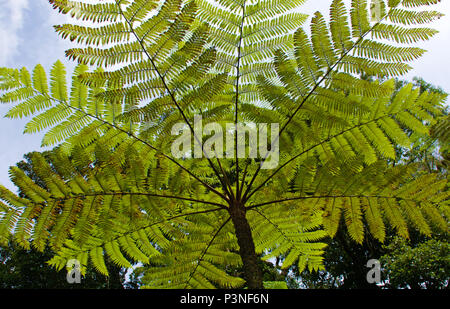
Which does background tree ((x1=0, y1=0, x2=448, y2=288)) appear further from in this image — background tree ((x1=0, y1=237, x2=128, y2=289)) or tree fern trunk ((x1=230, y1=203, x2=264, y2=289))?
background tree ((x1=0, y1=237, x2=128, y2=289))

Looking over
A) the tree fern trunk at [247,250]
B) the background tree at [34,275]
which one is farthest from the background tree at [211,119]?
the background tree at [34,275]

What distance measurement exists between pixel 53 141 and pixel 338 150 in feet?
6.43

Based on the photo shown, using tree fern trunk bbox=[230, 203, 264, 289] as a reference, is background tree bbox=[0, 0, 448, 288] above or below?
above

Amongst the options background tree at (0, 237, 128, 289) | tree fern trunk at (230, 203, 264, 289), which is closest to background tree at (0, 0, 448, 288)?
tree fern trunk at (230, 203, 264, 289)

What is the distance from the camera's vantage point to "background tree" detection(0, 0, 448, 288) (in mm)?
1615

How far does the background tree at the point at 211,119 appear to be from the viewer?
63.6 inches

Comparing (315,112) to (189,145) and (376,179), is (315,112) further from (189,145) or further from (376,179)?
(189,145)

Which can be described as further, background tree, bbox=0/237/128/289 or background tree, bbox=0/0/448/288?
background tree, bbox=0/237/128/289

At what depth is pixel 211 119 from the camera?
189 cm

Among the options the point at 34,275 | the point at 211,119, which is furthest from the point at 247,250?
the point at 34,275

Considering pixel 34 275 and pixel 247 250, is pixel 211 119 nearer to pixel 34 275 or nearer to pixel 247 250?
pixel 247 250

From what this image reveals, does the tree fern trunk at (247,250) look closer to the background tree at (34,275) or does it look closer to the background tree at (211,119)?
the background tree at (211,119)

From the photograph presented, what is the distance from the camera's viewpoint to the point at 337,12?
1722 millimetres

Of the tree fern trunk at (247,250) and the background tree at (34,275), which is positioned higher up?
the background tree at (34,275)
